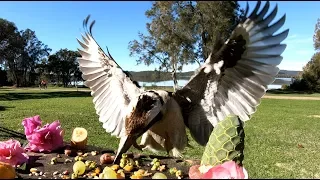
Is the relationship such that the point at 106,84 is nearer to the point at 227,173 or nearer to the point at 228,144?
the point at 228,144

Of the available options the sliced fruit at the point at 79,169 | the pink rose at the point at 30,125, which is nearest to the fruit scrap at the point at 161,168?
the sliced fruit at the point at 79,169

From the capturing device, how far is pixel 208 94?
2.89m

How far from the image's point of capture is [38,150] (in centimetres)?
319

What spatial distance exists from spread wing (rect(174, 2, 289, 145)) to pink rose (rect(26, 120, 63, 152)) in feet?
3.65

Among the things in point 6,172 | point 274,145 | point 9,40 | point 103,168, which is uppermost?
point 9,40

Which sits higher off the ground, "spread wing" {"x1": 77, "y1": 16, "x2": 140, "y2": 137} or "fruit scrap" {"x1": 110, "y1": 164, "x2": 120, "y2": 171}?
"spread wing" {"x1": 77, "y1": 16, "x2": 140, "y2": 137}

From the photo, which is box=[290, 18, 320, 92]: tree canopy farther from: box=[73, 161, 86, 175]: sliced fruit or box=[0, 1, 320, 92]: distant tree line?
box=[73, 161, 86, 175]: sliced fruit

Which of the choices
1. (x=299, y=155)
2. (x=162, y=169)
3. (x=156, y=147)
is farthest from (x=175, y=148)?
(x=299, y=155)

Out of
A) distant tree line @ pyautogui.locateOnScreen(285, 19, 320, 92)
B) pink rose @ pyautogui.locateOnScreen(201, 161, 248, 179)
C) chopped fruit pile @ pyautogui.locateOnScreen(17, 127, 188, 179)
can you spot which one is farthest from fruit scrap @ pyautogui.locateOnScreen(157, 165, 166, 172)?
distant tree line @ pyautogui.locateOnScreen(285, 19, 320, 92)

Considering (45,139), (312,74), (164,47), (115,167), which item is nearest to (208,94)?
(115,167)

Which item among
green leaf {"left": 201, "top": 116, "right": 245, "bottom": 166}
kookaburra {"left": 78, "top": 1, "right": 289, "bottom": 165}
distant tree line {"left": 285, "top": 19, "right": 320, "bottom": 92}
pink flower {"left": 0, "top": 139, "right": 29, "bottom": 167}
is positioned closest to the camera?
green leaf {"left": 201, "top": 116, "right": 245, "bottom": 166}

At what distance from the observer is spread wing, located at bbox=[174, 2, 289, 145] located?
8.31ft

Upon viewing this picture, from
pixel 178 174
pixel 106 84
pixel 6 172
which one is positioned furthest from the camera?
pixel 106 84

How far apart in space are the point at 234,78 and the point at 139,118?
2.57ft
